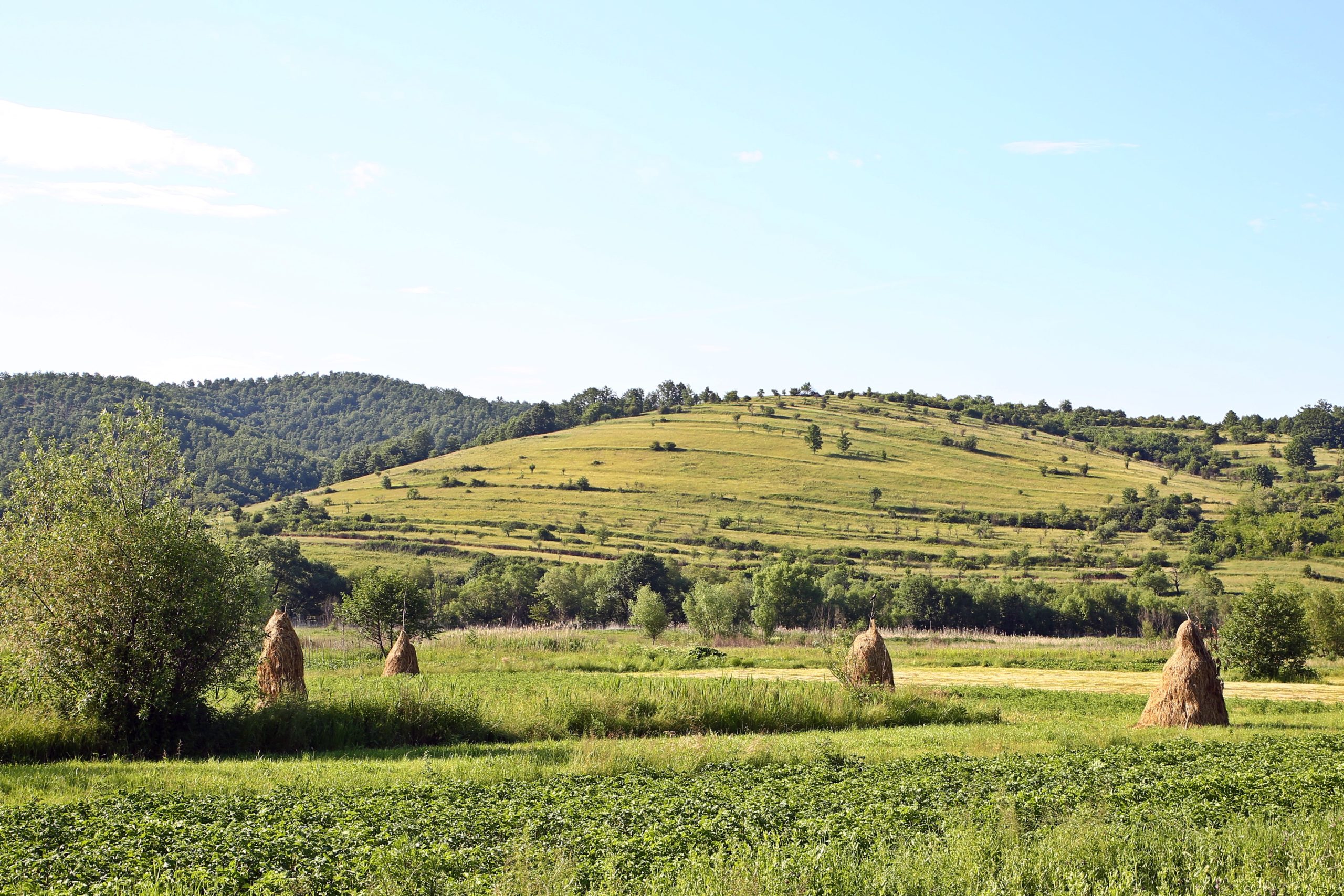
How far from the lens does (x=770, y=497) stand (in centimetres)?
13275

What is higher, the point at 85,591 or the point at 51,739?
the point at 85,591

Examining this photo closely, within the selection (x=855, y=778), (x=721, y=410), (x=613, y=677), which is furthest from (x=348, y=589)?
(x=721, y=410)

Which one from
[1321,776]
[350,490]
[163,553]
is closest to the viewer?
[1321,776]

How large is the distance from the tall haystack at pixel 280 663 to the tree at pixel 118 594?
2.83 metres

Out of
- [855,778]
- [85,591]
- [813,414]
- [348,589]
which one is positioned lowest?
[348,589]

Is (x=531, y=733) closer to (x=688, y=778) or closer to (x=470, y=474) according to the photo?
(x=688, y=778)

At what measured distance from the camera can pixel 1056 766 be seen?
16469mm

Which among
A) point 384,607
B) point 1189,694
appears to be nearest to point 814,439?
point 384,607

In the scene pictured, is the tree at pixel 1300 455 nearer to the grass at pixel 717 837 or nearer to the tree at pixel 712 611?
the tree at pixel 712 611

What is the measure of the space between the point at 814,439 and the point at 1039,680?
119m

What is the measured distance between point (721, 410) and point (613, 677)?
514 ft

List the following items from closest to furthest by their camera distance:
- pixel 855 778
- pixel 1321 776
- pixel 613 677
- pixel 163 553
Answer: pixel 1321 776, pixel 855 778, pixel 163 553, pixel 613 677

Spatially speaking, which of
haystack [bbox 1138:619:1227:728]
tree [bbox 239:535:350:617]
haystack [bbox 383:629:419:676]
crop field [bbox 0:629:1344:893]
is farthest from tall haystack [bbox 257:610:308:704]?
tree [bbox 239:535:350:617]

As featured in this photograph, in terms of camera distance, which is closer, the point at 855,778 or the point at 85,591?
the point at 855,778
